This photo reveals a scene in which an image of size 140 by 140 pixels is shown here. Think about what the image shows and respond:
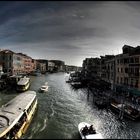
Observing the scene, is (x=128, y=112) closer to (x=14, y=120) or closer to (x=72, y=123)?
(x=72, y=123)

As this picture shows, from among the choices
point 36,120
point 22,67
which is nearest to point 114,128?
point 36,120

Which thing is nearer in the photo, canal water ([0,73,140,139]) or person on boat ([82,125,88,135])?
person on boat ([82,125,88,135])

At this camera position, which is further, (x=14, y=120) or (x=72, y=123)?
(x=72, y=123)

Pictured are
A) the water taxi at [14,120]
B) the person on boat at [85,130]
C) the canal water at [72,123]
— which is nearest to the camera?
the water taxi at [14,120]

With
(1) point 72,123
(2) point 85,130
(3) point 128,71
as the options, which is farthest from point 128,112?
(3) point 128,71

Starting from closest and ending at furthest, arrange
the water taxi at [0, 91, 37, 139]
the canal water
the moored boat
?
the water taxi at [0, 91, 37, 139] < the canal water < the moored boat

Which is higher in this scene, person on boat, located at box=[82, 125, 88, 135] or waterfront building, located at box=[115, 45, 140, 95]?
waterfront building, located at box=[115, 45, 140, 95]

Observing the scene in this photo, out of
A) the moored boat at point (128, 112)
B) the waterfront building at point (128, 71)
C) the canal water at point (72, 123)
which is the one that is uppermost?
the waterfront building at point (128, 71)

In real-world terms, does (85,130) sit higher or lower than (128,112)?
higher

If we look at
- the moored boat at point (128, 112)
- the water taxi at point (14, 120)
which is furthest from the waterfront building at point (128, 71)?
the water taxi at point (14, 120)

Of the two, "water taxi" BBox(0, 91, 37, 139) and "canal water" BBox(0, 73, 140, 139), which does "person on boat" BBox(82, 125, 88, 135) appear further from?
"water taxi" BBox(0, 91, 37, 139)

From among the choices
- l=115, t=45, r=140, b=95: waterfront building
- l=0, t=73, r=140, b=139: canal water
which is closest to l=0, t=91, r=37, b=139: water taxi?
l=0, t=73, r=140, b=139: canal water

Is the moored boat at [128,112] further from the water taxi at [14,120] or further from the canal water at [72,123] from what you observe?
the water taxi at [14,120]

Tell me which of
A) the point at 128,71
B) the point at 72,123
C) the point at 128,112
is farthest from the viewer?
the point at 128,71
